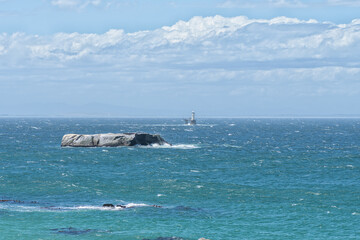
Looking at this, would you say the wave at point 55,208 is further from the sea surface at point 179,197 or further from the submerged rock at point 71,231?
the submerged rock at point 71,231

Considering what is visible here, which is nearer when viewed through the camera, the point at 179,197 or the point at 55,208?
the point at 55,208

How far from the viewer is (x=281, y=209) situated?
51719mm

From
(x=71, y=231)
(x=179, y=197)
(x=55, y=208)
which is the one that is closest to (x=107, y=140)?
(x=179, y=197)

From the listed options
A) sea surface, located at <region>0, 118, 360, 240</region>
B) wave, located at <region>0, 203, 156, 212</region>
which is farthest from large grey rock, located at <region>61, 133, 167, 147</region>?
wave, located at <region>0, 203, 156, 212</region>

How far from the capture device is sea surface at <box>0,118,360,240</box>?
1727 inches

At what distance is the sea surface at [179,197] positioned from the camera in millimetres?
43875

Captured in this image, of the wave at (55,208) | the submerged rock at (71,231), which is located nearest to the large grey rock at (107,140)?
the wave at (55,208)

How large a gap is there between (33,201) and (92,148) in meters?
60.4

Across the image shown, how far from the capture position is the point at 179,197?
192 ft

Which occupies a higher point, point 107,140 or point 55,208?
point 107,140

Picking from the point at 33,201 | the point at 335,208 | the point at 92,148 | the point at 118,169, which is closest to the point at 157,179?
the point at 118,169

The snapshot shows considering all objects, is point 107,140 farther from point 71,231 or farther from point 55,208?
point 71,231

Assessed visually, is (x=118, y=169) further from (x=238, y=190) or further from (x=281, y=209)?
(x=281, y=209)

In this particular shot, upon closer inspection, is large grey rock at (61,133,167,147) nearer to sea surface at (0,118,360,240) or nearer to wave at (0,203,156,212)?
sea surface at (0,118,360,240)
